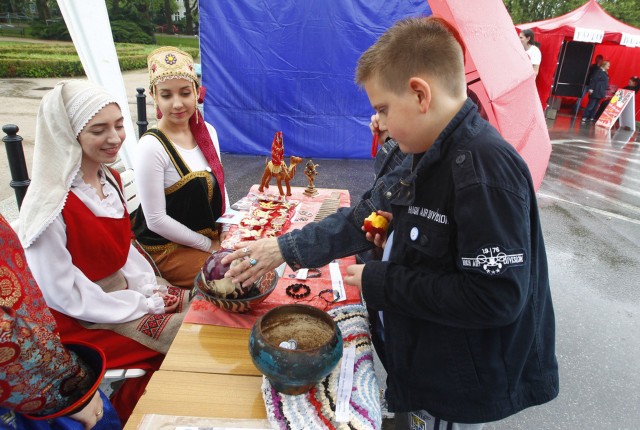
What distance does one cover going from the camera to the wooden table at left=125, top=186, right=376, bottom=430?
1172 mm

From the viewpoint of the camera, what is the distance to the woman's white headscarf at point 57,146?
5.61ft

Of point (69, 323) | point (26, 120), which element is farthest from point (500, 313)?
point (26, 120)

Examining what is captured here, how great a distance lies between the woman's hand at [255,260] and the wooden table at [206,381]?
8.6 inches

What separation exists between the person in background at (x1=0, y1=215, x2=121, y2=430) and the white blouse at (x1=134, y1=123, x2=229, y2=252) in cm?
122

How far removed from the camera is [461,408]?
1214mm

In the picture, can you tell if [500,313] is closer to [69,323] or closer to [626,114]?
[69,323]

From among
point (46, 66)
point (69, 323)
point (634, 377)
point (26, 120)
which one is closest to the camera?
point (69, 323)

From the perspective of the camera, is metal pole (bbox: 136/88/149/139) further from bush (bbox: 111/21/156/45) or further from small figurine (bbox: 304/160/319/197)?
bush (bbox: 111/21/156/45)

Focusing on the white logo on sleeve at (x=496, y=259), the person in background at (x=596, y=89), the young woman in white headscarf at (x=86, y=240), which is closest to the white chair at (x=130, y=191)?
the young woman in white headscarf at (x=86, y=240)

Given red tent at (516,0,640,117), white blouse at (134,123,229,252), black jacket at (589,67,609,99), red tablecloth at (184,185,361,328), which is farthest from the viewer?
black jacket at (589,67,609,99)

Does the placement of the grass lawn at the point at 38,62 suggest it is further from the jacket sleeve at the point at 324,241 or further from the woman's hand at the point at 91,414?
the woman's hand at the point at 91,414

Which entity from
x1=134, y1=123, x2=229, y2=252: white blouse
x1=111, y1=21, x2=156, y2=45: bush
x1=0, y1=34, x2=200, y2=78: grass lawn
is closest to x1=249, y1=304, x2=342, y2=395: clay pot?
x1=134, y1=123, x2=229, y2=252: white blouse

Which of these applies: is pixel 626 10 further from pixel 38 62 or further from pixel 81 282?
pixel 81 282

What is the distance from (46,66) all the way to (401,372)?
18.6m
